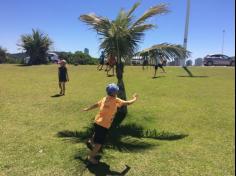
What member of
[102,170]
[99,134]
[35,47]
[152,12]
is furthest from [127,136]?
[35,47]

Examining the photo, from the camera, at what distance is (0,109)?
1330cm

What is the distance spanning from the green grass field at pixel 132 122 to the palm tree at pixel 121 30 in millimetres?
1651

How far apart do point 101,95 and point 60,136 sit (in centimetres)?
691

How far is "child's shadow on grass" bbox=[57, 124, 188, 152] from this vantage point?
30.3 ft

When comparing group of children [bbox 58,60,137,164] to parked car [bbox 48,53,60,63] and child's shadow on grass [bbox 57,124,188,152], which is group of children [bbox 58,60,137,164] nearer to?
child's shadow on grass [bbox 57,124,188,152]

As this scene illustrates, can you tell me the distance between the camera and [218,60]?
41438mm

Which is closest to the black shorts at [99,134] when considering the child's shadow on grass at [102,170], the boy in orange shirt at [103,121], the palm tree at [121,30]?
the boy in orange shirt at [103,121]

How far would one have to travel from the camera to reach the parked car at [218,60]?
41219 millimetres

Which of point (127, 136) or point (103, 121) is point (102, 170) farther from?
point (127, 136)

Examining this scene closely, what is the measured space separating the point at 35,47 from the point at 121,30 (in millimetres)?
28940

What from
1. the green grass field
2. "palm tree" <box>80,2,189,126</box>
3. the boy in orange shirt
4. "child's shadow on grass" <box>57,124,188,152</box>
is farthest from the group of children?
"palm tree" <box>80,2,189,126</box>

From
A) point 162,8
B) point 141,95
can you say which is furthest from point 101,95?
point 162,8

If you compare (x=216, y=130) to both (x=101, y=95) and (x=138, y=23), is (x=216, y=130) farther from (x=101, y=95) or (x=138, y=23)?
(x=101, y=95)

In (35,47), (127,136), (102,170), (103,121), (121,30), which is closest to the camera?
(102,170)
